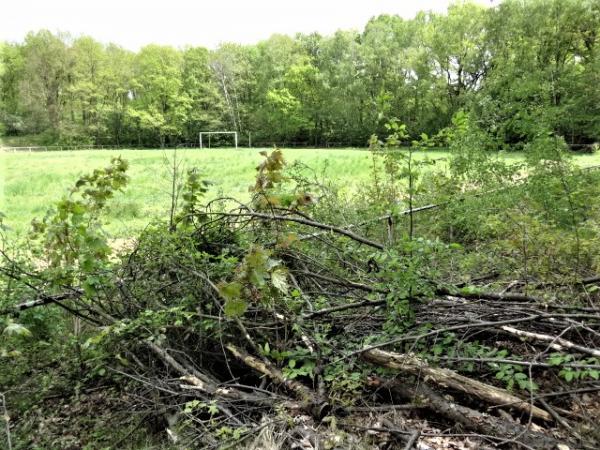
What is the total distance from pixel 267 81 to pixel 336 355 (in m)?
57.2

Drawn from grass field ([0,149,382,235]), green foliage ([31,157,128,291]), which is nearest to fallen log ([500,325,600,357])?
green foliage ([31,157,128,291])

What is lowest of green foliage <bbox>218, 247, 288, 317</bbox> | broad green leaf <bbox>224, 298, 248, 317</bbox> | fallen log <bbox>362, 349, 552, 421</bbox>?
fallen log <bbox>362, 349, 552, 421</bbox>

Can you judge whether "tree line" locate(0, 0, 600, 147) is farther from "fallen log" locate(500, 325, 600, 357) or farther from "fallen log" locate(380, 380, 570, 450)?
"fallen log" locate(380, 380, 570, 450)

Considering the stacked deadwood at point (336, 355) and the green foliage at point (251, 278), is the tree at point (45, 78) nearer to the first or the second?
the stacked deadwood at point (336, 355)

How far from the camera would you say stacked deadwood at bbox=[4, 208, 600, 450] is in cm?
239

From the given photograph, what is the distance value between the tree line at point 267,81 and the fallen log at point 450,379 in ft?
114

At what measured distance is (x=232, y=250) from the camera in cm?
403

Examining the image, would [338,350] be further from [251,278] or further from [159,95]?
[159,95]

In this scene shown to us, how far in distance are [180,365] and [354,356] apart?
1.38 m

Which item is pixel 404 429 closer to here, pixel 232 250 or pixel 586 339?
pixel 586 339

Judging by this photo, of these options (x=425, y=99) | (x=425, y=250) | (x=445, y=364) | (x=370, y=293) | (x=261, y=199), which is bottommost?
(x=445, y=364)

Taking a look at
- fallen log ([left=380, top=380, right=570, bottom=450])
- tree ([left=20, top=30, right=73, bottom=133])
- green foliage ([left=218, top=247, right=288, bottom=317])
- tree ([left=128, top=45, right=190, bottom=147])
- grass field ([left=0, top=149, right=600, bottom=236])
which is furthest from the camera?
tree ([left=128, top=45, right=190, bottom=147])

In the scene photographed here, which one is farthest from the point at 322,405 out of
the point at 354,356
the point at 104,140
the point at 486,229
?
the point at 104,140

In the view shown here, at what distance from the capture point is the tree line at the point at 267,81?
1586 inches
